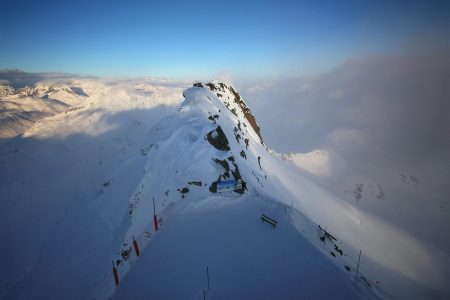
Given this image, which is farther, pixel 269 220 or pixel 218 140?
pixel 218 140

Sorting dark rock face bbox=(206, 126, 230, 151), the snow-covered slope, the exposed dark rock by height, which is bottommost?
the snow-covered slope

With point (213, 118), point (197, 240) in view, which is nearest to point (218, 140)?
point (213, 118)

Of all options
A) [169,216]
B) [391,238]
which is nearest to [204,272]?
[169,216]

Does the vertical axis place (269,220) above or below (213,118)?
below

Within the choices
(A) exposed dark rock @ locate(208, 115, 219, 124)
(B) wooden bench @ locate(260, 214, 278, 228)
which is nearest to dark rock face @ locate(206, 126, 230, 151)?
(A) exposed dark rock @ locate(208, 115, 219, 124)

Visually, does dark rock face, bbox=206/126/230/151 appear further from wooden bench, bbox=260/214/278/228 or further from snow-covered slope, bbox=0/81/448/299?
wooden bench, bbox=260/214/278/228

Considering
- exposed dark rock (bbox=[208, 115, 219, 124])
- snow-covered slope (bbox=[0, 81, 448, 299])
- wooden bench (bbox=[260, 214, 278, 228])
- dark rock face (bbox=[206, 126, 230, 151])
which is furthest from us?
exposed dark rock (bbox=[208, 115, 219, 124])

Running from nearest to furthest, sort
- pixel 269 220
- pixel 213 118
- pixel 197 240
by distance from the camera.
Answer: pixel 197 240
pixel 269 220
pixel 213 118

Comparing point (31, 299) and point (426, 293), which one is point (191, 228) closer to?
point (31, 299)

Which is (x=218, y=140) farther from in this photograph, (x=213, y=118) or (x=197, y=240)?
(x=197, y=240)
